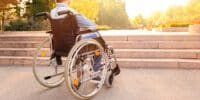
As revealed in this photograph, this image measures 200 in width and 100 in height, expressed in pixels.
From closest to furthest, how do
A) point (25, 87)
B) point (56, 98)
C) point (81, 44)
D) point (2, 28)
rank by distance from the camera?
point (81, 44)
point (56, 98)
point (25, 87)
point (2, 28)

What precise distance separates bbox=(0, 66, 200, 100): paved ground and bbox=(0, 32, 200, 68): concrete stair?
284mm

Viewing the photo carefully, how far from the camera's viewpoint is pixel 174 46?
5574 mm

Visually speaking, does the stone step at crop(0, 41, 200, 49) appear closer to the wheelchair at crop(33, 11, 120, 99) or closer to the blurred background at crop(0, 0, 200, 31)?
the wheelchair at crop(33, 11, 120, 99)

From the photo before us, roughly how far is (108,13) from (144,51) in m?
20.9

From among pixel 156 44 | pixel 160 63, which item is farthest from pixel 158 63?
pixel 156 44

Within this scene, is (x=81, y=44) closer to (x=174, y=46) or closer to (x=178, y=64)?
(x=178, y=64)

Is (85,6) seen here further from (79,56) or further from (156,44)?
(79,56)

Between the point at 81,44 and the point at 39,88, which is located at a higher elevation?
the point at 81,44

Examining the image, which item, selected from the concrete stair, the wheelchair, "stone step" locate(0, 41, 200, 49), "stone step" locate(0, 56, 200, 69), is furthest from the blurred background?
the wheelchair

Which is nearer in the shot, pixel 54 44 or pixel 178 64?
pixel 54 44

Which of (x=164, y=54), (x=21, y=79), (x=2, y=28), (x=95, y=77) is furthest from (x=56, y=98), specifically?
(x=2, y=28)

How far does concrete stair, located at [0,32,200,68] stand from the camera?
493 cm

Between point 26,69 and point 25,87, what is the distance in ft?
4.21

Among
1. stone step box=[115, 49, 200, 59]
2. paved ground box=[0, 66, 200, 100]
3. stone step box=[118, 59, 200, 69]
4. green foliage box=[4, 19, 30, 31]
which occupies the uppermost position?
green foliage box=[4, 19, 30, 31]
